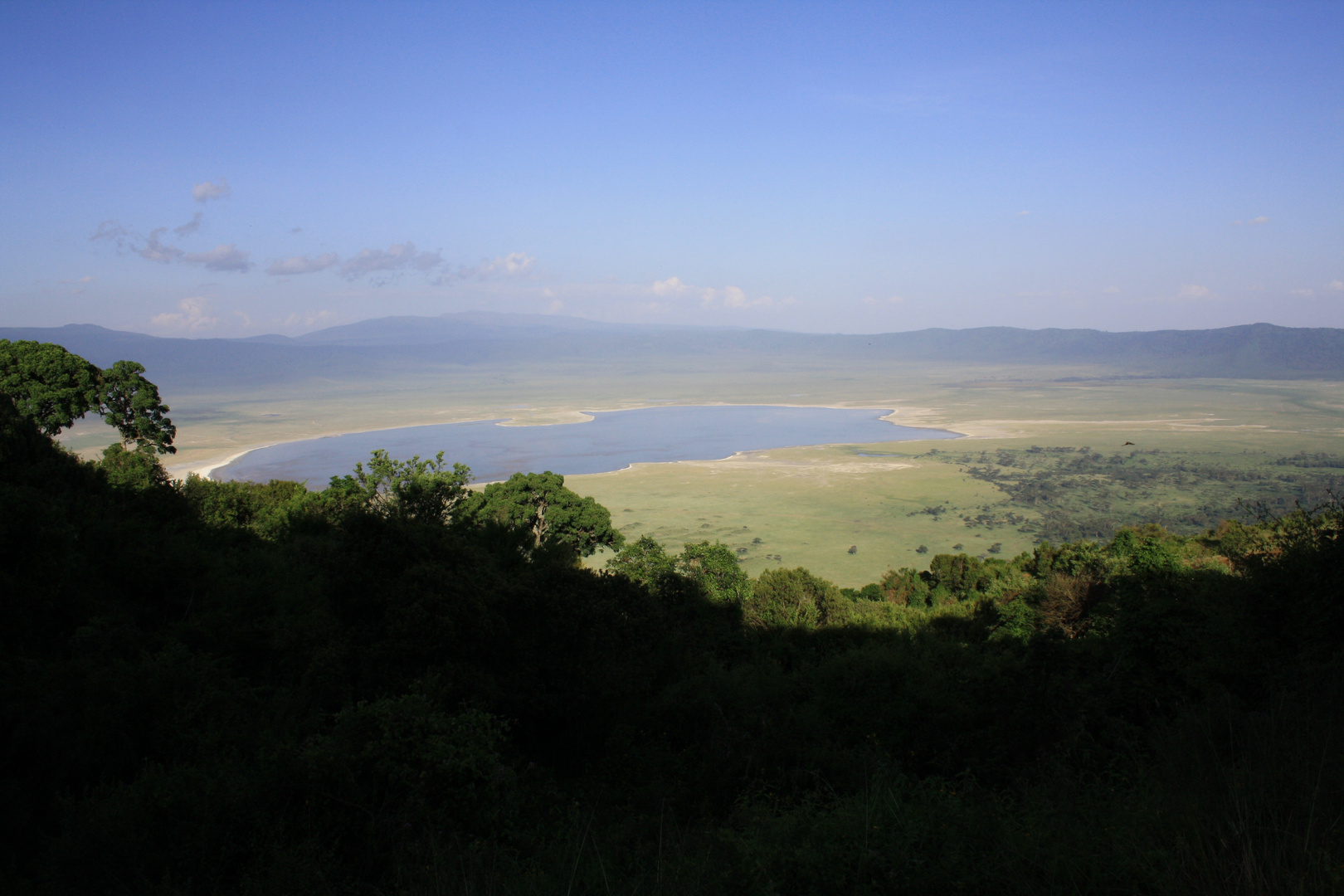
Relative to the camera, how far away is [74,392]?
23.9m

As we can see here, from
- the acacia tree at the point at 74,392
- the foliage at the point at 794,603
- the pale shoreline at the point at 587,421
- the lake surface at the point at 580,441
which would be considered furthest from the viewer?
the pale shoreline at the point at 587,421

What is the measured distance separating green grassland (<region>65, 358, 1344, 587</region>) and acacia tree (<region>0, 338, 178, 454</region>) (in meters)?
20.1

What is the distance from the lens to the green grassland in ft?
130

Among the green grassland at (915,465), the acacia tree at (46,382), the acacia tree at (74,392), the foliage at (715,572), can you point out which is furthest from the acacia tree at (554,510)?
the acacia tree at (46,382)

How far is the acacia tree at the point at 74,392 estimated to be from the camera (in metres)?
22.9

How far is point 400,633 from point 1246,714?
31.0 ft

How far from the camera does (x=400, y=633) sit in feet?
32.2

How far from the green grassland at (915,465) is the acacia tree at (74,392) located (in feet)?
65.8

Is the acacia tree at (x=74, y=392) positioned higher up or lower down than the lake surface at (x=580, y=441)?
higher up

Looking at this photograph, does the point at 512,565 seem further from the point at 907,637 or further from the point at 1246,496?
the point at 1246,496

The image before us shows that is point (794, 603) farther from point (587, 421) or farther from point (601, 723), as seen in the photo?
point (587, 421)

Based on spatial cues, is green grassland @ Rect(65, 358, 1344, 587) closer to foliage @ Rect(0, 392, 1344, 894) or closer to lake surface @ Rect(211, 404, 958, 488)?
lake surface @ Rect(211, 404, 958, 488)

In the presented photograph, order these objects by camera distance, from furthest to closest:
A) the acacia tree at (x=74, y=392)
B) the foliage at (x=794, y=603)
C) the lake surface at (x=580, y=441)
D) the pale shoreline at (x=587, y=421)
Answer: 1. the pale shoreline at (x=587, y=421)
2. the lake surface at (x=580, y=441)
3. the acacia tree at (x=74, y=392)
4. the foliage at (x=794, y=603)

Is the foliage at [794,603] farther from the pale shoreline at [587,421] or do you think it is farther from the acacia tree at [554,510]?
the pale shoreline at [587,421]
